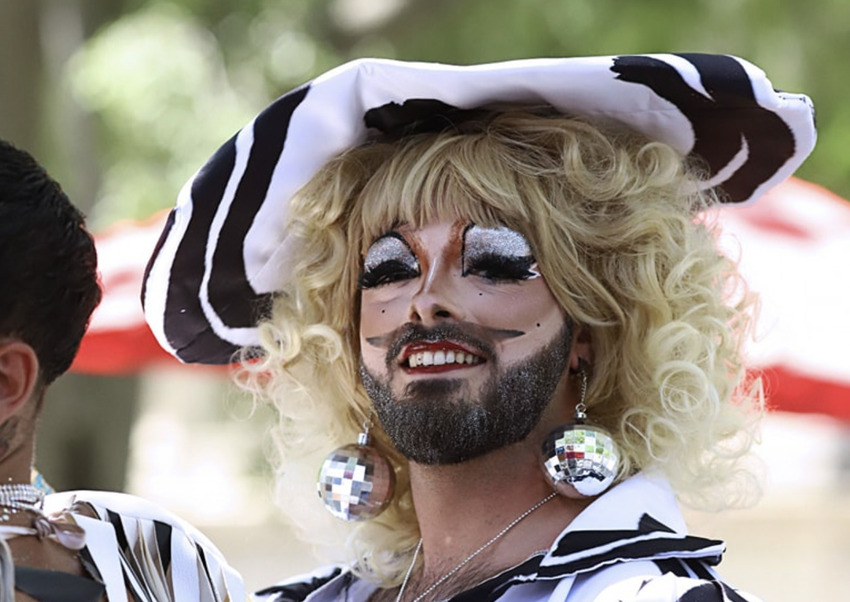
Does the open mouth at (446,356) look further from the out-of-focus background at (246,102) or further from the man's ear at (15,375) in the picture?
the out-of-focus background at (246,102)

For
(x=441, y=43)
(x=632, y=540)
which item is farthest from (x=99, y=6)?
(x=632, y=540)

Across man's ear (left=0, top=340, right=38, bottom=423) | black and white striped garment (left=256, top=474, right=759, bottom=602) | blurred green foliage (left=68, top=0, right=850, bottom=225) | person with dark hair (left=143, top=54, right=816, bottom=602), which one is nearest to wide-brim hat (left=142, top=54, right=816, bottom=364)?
person with dark hair (left=143, top=54, right=816, bottom=602)

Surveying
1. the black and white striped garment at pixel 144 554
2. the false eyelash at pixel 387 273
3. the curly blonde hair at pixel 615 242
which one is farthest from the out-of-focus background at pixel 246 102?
the black and white striped garment at pixel 144 554

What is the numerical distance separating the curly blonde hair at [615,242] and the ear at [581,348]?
0.7 inches

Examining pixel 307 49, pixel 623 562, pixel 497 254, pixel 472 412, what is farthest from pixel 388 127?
pixel 307 49

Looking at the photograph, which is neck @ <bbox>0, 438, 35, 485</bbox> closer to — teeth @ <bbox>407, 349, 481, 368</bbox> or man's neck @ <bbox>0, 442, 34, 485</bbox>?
man's neck @ <bbox>0, 442, 34, 485</bbox>

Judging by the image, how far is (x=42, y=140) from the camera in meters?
6.34

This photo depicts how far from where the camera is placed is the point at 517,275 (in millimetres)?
2660

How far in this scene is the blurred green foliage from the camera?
7.68 metres

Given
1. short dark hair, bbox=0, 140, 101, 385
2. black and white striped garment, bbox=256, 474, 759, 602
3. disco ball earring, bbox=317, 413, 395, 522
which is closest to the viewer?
short dark hair, bbox=0, 140, 101, 385

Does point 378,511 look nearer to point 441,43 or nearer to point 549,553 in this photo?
point 549,553

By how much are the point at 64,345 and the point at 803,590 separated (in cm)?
1049

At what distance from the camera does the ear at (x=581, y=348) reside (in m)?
2.76

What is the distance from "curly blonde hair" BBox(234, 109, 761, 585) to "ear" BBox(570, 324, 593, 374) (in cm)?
2
